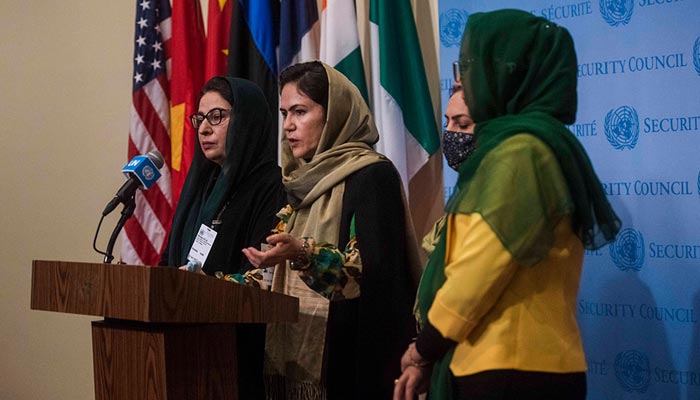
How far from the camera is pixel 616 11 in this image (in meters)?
2.85

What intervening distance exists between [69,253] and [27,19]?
4.65 ft

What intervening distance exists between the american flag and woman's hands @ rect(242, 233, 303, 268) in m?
2.16

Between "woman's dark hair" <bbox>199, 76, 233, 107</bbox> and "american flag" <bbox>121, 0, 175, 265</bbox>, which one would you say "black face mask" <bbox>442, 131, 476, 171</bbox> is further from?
"american flag" <bbox>121, 0, 175, 265</bbox>

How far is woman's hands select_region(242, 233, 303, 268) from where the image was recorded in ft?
6.90

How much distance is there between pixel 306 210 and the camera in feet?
8.85

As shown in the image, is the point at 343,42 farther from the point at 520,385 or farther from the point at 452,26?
the point at 520,385

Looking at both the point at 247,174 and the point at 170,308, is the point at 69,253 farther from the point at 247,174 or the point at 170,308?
the point at 170,308

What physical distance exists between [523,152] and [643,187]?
1.20 metres

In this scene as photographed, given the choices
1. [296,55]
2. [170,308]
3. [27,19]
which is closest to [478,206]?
[170,308]

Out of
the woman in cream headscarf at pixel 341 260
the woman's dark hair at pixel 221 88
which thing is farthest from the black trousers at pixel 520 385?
the woman's dark hair at pixel 221 88

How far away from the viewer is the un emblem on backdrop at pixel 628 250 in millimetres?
2779

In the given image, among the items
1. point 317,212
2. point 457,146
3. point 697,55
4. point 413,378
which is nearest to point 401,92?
point 317,212

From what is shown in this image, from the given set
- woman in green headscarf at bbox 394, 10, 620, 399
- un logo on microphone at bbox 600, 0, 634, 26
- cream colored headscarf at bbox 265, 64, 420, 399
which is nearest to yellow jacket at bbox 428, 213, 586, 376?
woman in green headscarf at bbox 394, 10, 620, 399

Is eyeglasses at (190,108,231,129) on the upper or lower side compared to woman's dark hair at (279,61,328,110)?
lower
